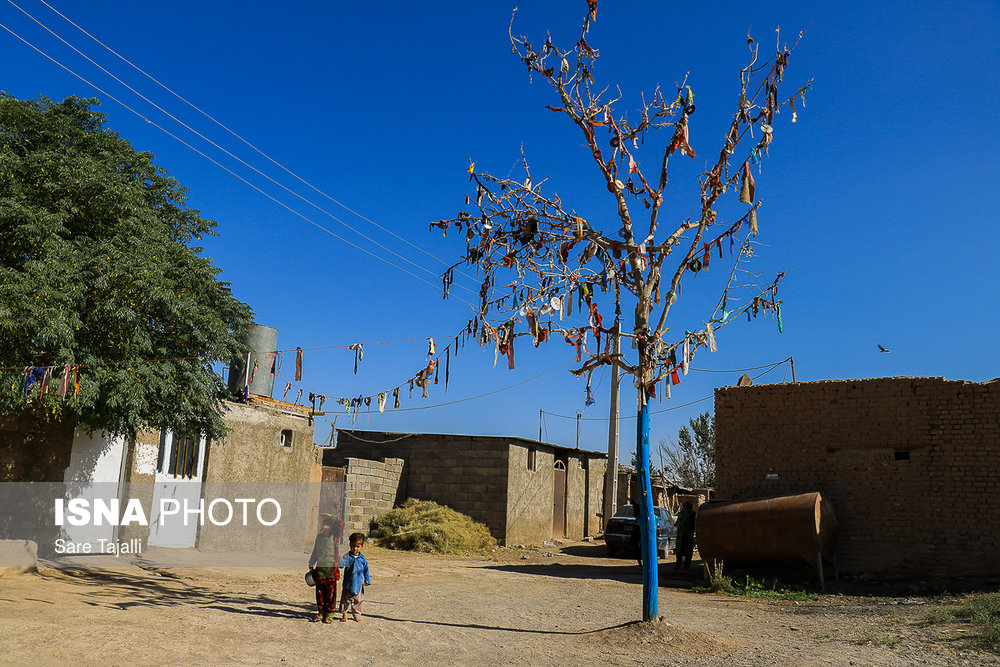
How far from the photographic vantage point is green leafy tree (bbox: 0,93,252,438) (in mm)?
10953

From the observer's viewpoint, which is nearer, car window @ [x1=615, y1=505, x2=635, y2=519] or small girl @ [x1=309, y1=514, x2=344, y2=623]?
small girl @ [x1=309, y1=514, x2=344, y2=623]

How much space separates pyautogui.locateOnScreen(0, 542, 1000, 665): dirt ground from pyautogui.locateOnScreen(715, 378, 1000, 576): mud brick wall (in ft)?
5.78

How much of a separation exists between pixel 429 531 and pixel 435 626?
11223 millimetres

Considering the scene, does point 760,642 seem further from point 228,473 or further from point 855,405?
point 228,473

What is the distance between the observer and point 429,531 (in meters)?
20.6

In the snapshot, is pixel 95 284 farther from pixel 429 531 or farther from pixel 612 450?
pixel 612 450

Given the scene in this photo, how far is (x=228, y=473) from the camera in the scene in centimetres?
1705

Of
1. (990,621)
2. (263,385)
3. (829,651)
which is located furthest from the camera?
(263,385)

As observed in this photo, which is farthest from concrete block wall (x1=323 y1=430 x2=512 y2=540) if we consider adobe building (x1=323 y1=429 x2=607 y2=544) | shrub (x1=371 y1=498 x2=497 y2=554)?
shrub (x1=371 y1=498 x2=497 y2=554)

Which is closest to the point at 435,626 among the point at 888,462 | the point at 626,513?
the point at 888,462

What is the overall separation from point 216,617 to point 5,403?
4585 mm

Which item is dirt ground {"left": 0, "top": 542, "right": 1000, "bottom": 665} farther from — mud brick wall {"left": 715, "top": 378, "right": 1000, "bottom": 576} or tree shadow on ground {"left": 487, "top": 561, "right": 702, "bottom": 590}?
mud brick wall {"left": 715, "top": 378, "right": 1000, "bottom": 576}

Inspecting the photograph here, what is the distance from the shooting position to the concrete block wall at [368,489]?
20750 mm

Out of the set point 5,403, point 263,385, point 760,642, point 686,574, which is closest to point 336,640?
point 760,642
